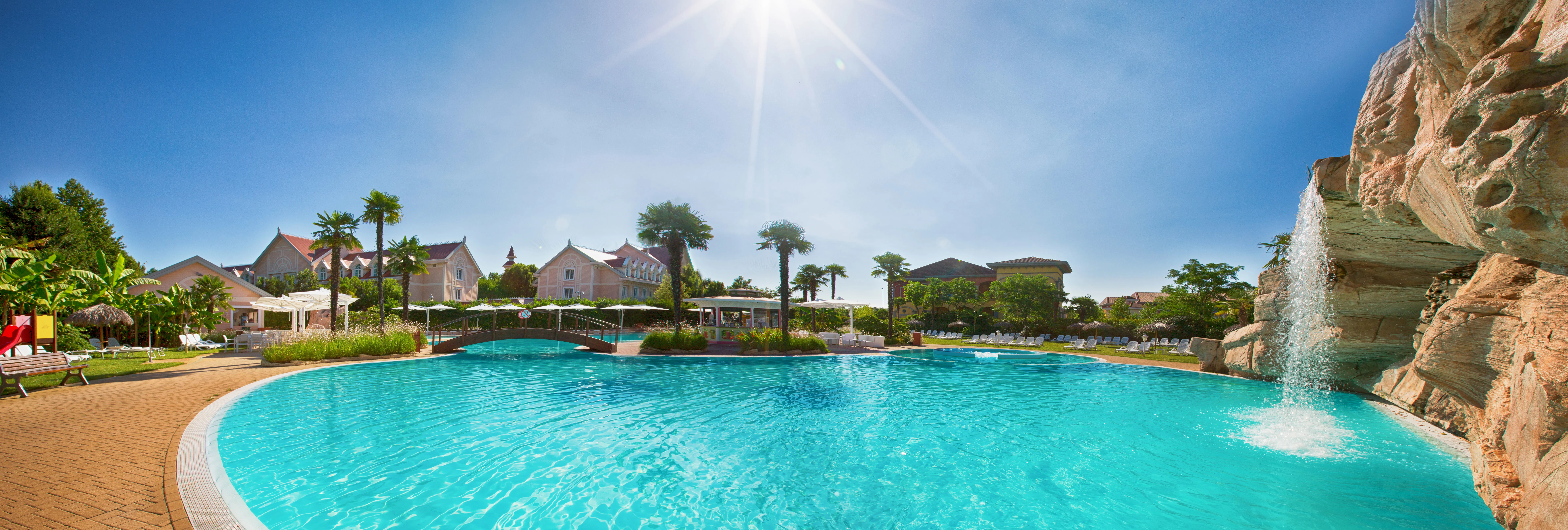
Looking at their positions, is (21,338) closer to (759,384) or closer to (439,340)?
(439,340)

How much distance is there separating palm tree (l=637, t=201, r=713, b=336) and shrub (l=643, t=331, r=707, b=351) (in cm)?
275

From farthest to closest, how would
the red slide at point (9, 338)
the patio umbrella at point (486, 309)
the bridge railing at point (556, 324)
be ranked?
the bridge railing at point (556, 324) → the patio umbrella at point (486, 309) → the red slide at point (9, 338)

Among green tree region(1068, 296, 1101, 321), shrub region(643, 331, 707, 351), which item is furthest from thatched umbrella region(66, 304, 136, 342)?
green tree region(1068, 296, 1101, 321)

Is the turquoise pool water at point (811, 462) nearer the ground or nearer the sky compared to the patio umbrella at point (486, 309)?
nearer the ground

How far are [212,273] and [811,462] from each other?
135 feet

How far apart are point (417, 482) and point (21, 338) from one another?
57.8 feet

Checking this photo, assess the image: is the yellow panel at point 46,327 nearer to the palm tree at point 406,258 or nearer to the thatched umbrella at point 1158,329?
the palm tree at point 406,258

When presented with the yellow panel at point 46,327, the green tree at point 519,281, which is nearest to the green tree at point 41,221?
the yellow panel at point 46,327

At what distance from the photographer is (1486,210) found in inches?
131

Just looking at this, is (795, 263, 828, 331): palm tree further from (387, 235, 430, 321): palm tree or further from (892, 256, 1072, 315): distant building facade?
(387, 235, 430, 321): palm tree

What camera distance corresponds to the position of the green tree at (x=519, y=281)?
59.9m

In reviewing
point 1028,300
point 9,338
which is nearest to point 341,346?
point 9,338

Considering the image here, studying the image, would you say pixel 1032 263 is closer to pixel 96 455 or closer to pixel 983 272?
pixel 983 272

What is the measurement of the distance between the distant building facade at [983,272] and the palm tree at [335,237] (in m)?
41.9
